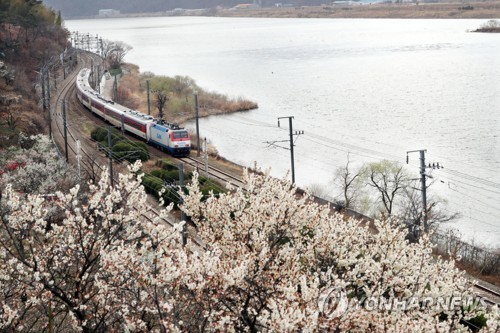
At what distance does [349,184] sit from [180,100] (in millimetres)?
32580

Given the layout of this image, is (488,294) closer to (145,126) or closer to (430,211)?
(430,211)

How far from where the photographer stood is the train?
1433 inches

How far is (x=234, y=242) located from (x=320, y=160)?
29905 mm

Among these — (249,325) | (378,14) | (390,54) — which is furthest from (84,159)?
(378,14)

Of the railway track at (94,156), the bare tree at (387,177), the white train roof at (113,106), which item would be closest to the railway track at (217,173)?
the railway track at (94,156)

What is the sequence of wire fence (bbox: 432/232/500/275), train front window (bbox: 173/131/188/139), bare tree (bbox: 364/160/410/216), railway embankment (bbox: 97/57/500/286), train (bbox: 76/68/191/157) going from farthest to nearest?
train (bbox: 76/68/191/157)
train front window (bbox: 173/131/188/139)
bare tree (bbox: 364/160/410/216)
wire fence (bbox: 432/232/500/275)
railway embankment (bbox: 97/57/500/286)

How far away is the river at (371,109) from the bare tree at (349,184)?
0.80m

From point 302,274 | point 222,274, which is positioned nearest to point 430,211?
point 302,274

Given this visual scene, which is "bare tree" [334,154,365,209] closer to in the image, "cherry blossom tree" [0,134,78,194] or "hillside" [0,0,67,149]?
"cherry blossom tree" [0,134,78,194]

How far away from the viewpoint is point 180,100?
62000mm

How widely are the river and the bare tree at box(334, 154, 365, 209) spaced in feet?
2.64

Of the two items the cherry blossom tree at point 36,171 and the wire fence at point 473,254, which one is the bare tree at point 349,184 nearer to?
the wire fence at point 473,254

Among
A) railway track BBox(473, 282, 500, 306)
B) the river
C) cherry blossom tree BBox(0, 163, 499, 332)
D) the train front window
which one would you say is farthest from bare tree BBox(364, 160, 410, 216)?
cherry blossom tree BBox(0, 163, 499, 332)

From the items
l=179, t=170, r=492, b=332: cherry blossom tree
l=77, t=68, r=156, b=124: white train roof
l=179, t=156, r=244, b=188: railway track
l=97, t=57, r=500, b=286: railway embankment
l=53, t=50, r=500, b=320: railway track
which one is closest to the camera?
l=179, t=170, r=492, b=332: cherry blossom tree
